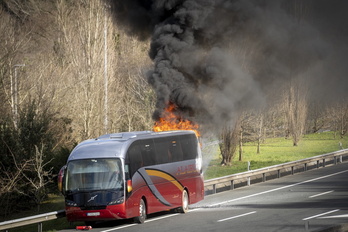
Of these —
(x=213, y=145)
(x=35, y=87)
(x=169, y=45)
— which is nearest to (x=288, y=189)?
(x=169, y=45)

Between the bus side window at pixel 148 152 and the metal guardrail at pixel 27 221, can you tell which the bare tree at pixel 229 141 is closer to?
the bus side window at pixel 148 152

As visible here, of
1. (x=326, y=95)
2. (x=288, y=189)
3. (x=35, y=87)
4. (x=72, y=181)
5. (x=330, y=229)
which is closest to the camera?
(x=330, y=229)

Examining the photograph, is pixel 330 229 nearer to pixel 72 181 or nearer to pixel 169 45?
pixel 72 181

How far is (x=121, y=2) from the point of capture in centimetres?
2819

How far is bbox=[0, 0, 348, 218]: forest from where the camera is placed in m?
25.9

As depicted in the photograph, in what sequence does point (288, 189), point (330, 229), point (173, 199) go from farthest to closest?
1. point (288, 189)
2. point (173, 199)
3. point (330, 229)

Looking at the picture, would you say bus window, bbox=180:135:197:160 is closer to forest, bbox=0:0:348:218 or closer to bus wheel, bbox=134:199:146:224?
forest, bbox=0:0:348:218

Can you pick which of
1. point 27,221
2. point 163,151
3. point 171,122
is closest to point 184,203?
point 163,151

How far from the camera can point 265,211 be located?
23.2 meters

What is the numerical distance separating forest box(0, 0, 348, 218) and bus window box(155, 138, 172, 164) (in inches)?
57.7

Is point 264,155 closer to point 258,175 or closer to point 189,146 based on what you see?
point 258,175

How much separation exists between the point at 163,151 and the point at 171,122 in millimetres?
2169

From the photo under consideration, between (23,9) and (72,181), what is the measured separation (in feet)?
171

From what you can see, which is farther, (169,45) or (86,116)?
(86,116)
